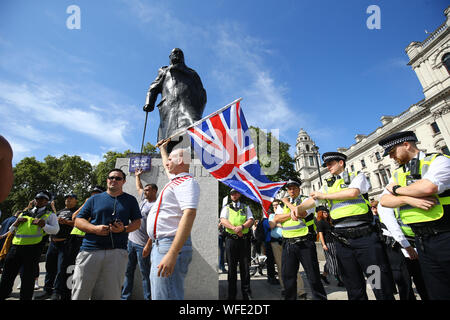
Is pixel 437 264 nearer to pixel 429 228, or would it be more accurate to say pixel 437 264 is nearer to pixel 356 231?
pixel 429 228

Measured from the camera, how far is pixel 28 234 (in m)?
3.99

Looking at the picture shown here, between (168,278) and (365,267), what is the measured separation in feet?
8.05

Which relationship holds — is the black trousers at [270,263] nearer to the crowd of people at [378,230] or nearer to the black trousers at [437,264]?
the crowd of people at [378,230]

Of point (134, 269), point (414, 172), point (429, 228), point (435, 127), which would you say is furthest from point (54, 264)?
point (435, 127)

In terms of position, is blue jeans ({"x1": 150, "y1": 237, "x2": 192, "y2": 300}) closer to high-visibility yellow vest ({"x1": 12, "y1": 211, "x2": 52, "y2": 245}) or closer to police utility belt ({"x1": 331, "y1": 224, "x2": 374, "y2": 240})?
police utility belt ({"x1": 331, "y1": 224, "x2": 374, "y2": 240})

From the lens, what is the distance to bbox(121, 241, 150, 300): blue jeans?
11.6 ft

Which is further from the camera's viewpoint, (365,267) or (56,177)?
(56,177)

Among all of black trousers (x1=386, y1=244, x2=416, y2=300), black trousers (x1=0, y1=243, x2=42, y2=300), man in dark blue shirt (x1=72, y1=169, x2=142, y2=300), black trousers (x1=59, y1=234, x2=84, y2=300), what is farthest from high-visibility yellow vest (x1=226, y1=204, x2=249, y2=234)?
black trousers (x1=0, y1=243, x2=42, y2=300)

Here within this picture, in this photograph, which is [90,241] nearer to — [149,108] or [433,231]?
[433,231]

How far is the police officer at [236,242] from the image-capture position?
13.3ft

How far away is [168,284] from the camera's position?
1732 mm

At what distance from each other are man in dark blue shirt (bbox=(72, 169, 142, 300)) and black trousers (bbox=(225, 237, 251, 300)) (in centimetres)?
211
